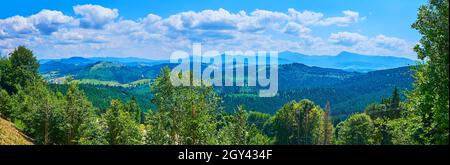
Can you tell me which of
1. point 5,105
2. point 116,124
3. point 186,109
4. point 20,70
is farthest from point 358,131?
point 20,70

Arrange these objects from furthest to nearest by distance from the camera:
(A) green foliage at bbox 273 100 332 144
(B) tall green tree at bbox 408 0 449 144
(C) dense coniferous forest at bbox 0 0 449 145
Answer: (A) green foliage at bbox 273 100 332 144 < (C) dense coniferous forest at bbox 0 0 449 145 < (B) tall green tree at bbox 408 0 449 144

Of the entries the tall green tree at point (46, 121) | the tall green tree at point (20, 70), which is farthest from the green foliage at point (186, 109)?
the tall green tree at point (20, 70)

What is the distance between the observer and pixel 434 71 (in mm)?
25953

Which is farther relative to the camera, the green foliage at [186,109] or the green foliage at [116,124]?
the green foliage at [116,124]

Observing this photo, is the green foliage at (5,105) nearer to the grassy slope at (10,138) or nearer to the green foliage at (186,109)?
the grassy slope at (10,138)

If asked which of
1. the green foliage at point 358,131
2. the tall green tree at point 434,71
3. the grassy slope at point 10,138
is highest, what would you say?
the tall green tree at point 434,71

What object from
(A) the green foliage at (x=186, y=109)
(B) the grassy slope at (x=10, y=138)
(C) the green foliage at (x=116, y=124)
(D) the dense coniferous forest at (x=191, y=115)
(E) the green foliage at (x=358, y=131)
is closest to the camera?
(D) the dense coniferous forest at (x=191, y=115)

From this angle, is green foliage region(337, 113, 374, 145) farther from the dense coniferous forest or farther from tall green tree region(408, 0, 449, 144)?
tall green tree region(408, 0, 449, 144)

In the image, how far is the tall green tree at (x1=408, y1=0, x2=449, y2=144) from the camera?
2517 centimetres

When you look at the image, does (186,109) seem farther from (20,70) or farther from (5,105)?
(20,70)

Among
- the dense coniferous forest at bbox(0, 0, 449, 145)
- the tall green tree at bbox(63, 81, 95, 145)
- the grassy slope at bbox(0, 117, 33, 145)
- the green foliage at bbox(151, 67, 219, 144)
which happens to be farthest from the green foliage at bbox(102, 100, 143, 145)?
the green foliage at bbox(151, 67, 219, 144)

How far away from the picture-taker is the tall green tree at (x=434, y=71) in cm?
2517
